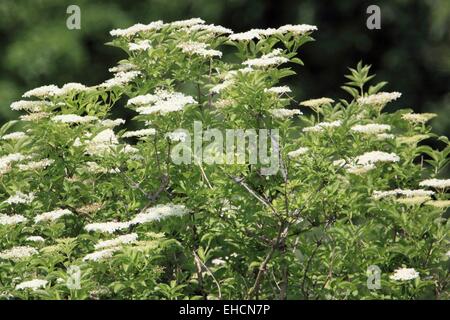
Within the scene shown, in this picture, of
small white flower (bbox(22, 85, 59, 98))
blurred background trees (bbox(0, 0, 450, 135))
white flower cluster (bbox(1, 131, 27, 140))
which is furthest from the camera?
blurred background trees (bbox(0, 0, 450, 135))

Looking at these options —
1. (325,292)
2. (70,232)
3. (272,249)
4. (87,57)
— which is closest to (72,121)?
(70,232)

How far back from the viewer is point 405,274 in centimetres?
411

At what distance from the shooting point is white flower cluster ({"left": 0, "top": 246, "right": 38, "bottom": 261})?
420 cm

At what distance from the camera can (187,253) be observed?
14.8 feet

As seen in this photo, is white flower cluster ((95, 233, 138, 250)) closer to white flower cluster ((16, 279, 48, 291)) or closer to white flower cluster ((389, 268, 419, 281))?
white flower cluster ((16, 279, 48, 291))

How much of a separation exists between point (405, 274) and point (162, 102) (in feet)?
3.82

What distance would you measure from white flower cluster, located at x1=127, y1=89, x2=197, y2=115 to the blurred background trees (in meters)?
7.62

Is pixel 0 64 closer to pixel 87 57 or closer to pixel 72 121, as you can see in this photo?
pixel 87 57

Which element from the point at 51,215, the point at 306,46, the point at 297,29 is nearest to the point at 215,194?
the point at 51,215

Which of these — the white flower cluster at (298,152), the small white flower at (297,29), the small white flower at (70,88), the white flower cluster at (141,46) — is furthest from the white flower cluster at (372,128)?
the small white flower at (70,88)

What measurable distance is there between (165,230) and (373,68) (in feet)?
28.3

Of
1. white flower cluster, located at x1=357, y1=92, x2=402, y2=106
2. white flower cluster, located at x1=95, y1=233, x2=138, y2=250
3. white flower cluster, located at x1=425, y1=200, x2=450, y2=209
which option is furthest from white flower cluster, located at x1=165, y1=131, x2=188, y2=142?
white flower cluster, located at x1=425, y1=200, x2=450, y2=209

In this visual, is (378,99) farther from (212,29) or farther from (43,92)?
(43,92)
